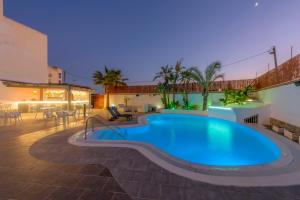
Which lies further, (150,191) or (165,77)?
(165,77)

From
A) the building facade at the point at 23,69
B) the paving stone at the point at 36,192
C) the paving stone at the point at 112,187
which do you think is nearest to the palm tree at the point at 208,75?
the building facade at the point at 23,69

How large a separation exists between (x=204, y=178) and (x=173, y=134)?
5366 millimetres

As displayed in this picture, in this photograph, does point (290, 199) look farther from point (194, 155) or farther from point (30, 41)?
point (30, 41)

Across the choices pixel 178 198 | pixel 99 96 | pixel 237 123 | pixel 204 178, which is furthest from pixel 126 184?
pixel 99 96

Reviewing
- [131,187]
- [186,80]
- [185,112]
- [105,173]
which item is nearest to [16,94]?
[185,112]

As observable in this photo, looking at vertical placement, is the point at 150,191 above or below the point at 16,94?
below

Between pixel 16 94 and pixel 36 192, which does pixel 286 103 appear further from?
pixel 16 94

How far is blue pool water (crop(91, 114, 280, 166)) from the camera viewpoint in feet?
15.8

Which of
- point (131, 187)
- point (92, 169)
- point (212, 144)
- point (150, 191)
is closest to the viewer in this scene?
point (150, 191)

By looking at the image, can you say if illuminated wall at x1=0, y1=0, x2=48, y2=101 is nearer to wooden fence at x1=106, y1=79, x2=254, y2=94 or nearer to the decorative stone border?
wooden fence at x1=106, y1=79, x2=254, y2=94

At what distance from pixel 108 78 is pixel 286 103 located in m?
17.2

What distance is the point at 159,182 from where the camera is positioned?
2.53 m

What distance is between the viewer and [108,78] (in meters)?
19.7

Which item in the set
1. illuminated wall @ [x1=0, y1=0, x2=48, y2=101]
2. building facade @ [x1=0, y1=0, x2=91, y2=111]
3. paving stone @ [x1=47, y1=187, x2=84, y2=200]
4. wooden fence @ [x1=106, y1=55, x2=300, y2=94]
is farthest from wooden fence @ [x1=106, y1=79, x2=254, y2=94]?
paving stone @ [x1=47, y1=187, x2=84, y2=200]
